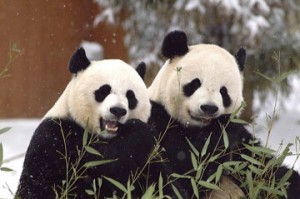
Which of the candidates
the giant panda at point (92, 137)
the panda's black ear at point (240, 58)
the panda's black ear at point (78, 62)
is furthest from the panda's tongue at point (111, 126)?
the panda's black ear at point (240, 58)

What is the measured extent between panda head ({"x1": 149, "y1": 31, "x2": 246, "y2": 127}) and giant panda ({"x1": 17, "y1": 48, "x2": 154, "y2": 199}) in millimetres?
332

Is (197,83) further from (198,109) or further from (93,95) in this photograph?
(93,95)

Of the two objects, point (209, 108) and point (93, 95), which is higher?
point (93, 95)

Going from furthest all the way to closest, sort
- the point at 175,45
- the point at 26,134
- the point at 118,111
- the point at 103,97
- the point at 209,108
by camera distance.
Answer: the point at 26,134
the point at 175,45
the point at 209,108
the point at 103,97
the point at 118,111

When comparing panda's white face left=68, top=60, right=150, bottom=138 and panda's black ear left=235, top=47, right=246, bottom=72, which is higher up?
panda's white face left=68, top=60, right=150, bottom=138

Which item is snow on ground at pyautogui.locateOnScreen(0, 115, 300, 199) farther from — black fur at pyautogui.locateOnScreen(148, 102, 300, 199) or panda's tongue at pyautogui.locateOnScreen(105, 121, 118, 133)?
panda's tongue at pyautogui.locateOnScreen(105, 121, 118, 133)

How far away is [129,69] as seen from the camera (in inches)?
128

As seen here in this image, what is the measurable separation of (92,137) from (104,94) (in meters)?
0.19

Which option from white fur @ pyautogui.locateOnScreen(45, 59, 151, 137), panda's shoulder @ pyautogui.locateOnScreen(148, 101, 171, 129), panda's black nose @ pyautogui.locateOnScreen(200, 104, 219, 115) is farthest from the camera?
panda's shoulder @ pyautogui.locateOnScreen(148, 101, 171, 129)

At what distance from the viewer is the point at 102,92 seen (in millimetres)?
3188

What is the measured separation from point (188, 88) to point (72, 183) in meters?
0.85

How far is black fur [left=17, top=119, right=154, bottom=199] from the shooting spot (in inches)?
121

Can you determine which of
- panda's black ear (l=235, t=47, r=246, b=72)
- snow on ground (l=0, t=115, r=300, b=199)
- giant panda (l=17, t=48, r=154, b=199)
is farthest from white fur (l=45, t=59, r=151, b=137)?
snow on ground (l=0, t=115, r=300, b=199)

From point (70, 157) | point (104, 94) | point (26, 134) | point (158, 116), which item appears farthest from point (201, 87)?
point (26, 134)
